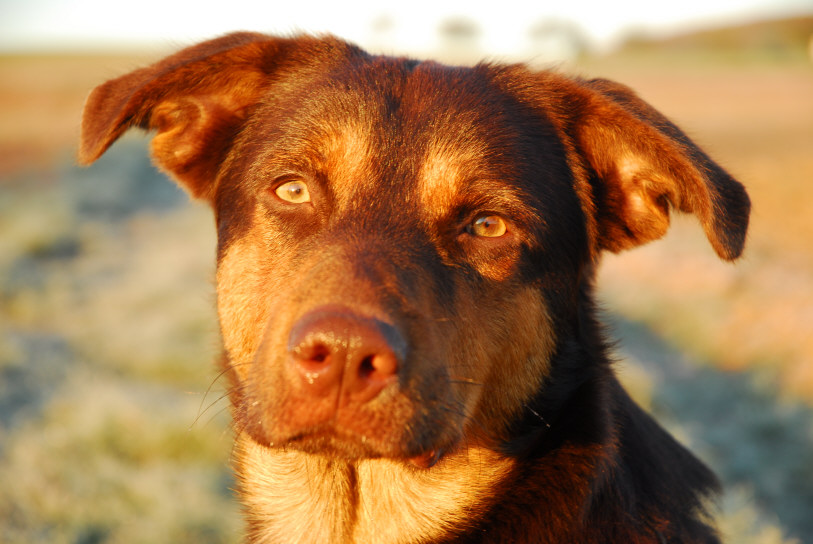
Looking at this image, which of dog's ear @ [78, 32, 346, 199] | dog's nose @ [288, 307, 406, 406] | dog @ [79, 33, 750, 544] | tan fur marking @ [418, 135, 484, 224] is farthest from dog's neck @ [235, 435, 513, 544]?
dog's ear @ [78, 32, 346, 199]

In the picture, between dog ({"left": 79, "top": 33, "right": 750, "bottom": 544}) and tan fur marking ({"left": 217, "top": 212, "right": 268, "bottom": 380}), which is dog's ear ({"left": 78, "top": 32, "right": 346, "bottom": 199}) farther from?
tan fur marking ({"left": 217, "top": 212, "right": 268, "bottom": 380})

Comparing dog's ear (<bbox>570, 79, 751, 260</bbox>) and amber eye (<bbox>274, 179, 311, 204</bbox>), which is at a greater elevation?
dog's ear (<bbox>570, 79, 751, 260</bbox>)

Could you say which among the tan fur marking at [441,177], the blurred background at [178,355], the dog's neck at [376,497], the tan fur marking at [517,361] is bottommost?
the blurred background at [178,355]

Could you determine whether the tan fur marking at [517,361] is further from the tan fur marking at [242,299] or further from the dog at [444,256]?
the tan fur marking at [242,299]

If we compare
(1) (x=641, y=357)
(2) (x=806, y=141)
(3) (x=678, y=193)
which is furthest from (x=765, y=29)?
(3) (x=678, y=193)

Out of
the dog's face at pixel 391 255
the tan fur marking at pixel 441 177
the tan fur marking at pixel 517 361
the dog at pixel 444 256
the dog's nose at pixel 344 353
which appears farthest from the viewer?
the tan fur marking at pixel 517 361

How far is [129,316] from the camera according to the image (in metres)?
10.6

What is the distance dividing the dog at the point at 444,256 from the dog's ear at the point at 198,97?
0.01 m

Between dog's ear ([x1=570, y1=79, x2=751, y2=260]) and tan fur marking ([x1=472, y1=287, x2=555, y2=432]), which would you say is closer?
dog's ear ([x1=570, y1=79, x2=751, y2=260])

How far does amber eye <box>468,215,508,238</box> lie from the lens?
9.98 ft

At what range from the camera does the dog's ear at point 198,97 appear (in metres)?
3.18

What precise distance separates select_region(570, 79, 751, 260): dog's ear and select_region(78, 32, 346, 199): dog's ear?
1.28 metres

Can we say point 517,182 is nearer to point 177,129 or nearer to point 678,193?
point 678,193

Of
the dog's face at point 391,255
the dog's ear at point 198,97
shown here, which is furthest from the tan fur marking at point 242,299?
the dog's ear at point 198,97
